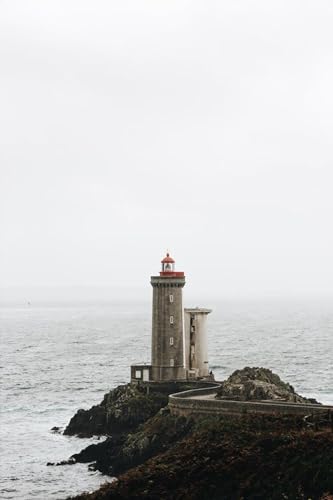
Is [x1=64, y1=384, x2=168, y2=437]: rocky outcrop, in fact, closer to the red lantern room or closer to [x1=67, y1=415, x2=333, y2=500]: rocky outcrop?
the red lantern room

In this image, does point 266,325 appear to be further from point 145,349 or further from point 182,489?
point 182,489

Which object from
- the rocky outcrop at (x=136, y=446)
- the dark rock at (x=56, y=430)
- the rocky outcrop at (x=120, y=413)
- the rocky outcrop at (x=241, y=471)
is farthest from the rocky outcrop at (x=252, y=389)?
the rocky outcrop at (x=241, y=471)

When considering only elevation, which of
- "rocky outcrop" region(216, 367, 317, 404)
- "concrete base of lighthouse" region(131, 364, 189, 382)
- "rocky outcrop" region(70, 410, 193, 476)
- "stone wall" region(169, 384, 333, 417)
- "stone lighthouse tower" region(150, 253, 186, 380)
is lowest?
"rocky outcrop" region(70, 410, 193, 476)

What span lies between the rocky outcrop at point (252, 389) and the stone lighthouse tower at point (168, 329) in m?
7.35

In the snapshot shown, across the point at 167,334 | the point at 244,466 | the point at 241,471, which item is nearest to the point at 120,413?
the point at 167,334

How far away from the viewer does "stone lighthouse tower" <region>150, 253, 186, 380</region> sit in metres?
61.0

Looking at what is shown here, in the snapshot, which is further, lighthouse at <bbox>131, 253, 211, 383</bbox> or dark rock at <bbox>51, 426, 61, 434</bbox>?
lighthouse at <bbox>131, 253, 211, 383</bbox>

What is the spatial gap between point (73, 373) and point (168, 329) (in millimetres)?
36149

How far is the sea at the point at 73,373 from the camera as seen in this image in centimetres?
4797

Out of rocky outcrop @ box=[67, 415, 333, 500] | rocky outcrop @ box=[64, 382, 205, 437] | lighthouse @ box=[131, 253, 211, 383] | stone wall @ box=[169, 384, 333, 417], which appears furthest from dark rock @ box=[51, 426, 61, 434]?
rocky outcrop @ box=[67, 415, 333, 500]

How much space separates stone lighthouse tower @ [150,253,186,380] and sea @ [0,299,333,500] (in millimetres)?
7988

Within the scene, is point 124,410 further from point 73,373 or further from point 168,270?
point 73,373

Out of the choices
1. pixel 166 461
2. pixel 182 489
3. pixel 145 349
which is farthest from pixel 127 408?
pixel 145 349

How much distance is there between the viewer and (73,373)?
3735 inches
